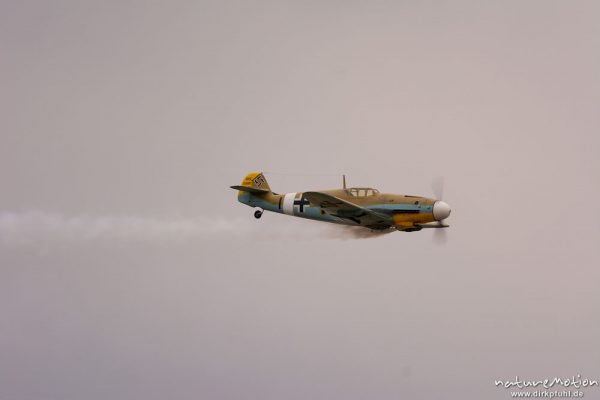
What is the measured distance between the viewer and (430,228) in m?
41.6

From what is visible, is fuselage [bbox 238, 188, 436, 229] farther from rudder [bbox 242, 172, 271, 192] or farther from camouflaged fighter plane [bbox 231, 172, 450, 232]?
rudder [bbox 242, 172, 271, 192]

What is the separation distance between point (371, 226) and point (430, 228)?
8.48ft

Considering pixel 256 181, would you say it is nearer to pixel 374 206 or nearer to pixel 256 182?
pixel 256 182

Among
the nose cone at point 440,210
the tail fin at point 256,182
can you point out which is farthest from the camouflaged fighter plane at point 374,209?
the tail fin at point 256,182

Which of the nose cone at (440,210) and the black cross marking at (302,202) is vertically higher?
the black cross marking at (302,202)

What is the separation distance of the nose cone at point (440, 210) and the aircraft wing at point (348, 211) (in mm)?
2048

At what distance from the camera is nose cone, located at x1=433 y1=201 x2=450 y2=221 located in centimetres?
4016

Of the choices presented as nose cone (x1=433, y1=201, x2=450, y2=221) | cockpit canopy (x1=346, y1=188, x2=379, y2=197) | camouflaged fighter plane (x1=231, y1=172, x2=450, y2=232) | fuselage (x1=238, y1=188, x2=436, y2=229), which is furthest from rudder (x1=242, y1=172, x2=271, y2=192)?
nose cone (x1=433, y1=201, x2=450, y2=221)

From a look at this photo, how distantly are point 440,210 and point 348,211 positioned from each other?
3.90 m

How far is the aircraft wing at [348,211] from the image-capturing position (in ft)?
134

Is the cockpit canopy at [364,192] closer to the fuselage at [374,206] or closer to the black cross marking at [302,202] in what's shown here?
the fuselage at [374,206]

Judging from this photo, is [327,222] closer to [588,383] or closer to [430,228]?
[430,228]

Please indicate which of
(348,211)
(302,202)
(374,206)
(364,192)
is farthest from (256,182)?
(374,206)

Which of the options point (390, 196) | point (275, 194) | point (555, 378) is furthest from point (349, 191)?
point (555, 378)
